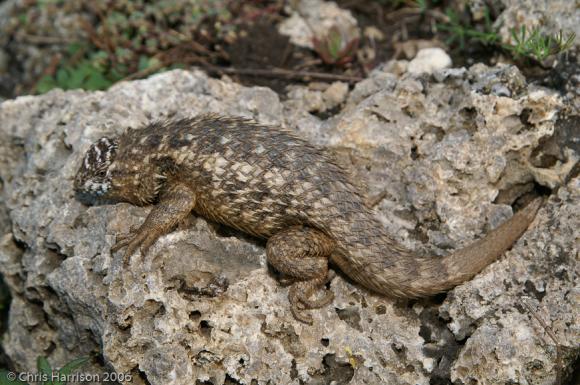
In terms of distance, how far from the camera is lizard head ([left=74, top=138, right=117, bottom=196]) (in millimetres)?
4910

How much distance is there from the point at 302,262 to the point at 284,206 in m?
0.42

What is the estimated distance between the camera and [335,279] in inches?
186

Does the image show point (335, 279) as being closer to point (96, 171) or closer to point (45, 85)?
point (96, 171)

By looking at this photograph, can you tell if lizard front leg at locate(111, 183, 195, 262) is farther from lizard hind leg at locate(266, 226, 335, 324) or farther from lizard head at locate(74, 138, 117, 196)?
lizard hind leg at locate(266, 226, 335, 324)

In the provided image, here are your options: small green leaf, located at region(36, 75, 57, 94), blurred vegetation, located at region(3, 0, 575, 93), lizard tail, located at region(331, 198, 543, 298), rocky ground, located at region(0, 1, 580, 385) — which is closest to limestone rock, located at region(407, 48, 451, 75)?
rocky ground, located at region(0, 1, 580, 385)

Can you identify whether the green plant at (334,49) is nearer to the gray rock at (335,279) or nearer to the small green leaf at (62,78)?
the gray rock at (335,279)

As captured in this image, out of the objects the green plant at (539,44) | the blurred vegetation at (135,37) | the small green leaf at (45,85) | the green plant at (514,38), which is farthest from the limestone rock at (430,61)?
the small green leaf at (45,85)

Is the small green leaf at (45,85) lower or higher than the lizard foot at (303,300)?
lower

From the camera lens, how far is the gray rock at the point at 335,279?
421 centimetres

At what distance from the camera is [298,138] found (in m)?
4.81

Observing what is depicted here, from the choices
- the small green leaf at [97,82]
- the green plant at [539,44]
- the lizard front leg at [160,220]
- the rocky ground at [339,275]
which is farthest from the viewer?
the small green leaf at [97,82]

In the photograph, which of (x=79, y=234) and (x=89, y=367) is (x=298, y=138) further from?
(x=89, y=367)

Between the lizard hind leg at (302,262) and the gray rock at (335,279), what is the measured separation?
0.09 metres

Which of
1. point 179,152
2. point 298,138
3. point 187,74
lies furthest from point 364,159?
point 187,74
